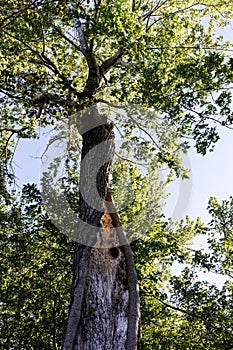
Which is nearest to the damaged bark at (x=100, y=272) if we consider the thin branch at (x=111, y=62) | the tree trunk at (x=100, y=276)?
the tree trunk at (x=100, y=276)

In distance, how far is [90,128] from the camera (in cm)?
904

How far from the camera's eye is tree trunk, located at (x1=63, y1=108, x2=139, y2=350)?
19.3 feet

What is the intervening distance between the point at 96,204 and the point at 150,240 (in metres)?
4.30

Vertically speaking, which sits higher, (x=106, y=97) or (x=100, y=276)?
(x=106, y=97)

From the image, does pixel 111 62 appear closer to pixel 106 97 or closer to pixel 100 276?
pixel 106 97

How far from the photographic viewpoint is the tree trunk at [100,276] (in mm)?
5879

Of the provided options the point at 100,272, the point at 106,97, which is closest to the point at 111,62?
the point at 106,97

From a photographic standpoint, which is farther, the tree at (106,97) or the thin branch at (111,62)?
the thin branch at (111,62)

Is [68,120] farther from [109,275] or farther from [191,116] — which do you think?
[109,275]

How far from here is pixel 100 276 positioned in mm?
6551

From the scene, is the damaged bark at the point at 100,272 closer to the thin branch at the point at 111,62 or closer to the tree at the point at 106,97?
the tree at the point at 106,97

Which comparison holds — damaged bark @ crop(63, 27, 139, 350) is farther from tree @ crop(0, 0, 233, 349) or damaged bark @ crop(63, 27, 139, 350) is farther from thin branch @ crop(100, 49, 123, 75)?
thin branch @ crop(100, 49, 123, 75)

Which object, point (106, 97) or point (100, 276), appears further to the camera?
point (106, 97)

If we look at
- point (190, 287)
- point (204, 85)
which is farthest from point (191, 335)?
point (204, 85)
